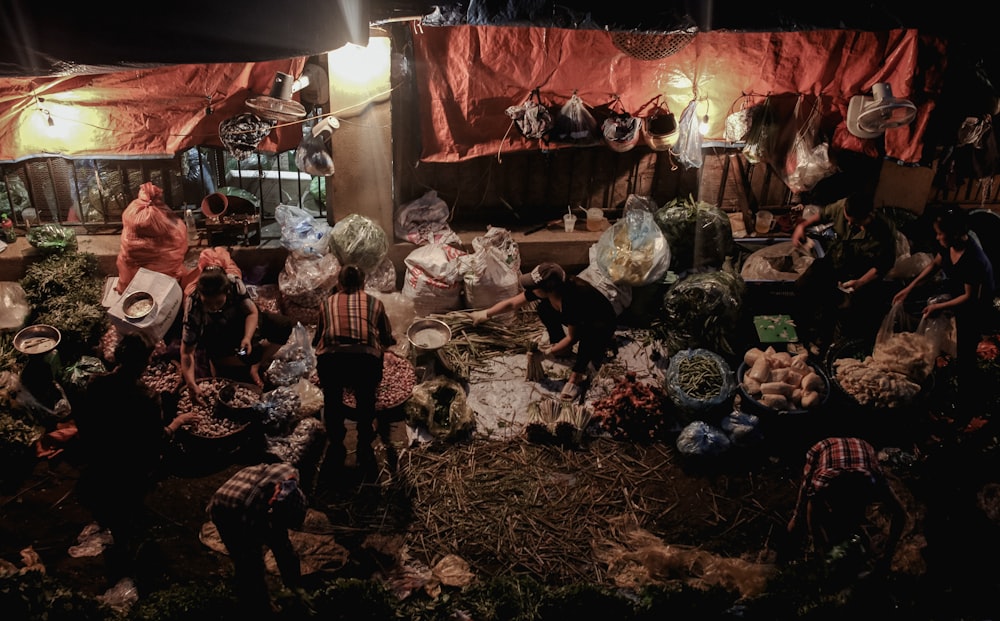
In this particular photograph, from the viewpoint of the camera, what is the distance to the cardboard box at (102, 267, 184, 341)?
709 centimetres

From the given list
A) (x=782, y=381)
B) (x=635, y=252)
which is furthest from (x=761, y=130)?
(x=782, y=381)

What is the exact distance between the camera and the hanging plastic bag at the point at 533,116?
823cm

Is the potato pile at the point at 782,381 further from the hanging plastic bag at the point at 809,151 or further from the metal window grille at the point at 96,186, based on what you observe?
the metal window grille at the point at 96,186

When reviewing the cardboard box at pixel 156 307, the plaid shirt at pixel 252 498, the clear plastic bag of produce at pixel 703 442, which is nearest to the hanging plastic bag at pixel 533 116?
the clear plastic bag of produce at pixel 703 442

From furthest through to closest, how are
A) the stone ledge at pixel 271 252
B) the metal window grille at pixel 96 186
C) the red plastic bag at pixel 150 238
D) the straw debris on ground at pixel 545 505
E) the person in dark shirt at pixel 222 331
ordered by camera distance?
the metal window grille at pixel 96 186 < the stone ledge at pixel 271 252 < the red plastic bag at pixel 150 238 < the person in dark shirt at pixel 222 331 < the straw debris on ground at pixel 545 505

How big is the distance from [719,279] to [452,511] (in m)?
4.02

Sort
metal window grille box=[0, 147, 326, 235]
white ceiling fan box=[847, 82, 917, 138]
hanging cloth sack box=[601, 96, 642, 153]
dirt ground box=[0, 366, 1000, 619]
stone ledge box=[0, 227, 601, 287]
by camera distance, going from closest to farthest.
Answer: dirt ground box=[0, 366, 1000, 619] < white ceiling fan box=[847, 82, 917, 138] < stone ledge box=[0, 227, 601, 287] < hanging cloth sack box=[601, 96, 642, 153] < metal window grille box=[0, 147, 326, 235]

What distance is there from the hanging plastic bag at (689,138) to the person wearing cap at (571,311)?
2605 mm

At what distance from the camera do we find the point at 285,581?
5.09m

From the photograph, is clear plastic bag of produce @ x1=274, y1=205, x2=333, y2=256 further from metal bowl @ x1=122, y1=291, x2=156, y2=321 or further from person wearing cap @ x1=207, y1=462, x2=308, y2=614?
person wearing cap @ x1=207, y1=462, x2=308, y2=614

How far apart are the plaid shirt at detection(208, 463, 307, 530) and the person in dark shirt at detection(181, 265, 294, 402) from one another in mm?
2100

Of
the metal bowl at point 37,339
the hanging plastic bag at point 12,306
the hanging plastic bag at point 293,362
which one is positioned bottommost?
the hanging plastic bag at point 293,362

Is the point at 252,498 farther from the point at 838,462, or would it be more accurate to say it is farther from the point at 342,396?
the point at 838,462

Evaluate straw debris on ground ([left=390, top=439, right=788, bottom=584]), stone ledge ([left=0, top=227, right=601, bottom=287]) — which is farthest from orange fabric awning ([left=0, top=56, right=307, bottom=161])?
straw debris on ground ([left=390, top=439, right=788, bottom=584])
